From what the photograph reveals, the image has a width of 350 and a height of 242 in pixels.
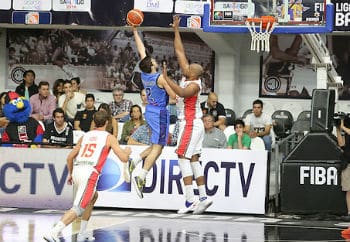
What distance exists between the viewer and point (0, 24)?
72.5ft

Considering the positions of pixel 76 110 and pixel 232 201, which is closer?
pixel 232 201

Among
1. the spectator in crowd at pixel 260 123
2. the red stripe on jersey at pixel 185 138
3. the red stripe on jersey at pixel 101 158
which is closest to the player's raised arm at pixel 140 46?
the red stripe on jersey at pixel 185 138

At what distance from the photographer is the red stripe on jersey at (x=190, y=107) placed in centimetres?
1361

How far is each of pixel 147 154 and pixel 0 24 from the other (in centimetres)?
921

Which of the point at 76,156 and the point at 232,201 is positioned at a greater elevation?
the point at 76,156

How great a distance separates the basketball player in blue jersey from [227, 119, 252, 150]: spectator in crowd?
14.1 ft

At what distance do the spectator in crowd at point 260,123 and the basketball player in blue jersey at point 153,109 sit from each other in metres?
5.51

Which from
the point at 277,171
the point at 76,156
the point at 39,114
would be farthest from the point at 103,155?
the point at 39,114

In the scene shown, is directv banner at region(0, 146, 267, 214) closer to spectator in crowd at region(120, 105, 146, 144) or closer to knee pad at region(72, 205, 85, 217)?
spectator in crowd at region(120, 105, 146, 144)

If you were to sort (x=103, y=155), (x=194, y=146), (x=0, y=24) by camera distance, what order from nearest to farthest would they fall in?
(x=103, y=155)
(x=194, y=146)
(x=0, y=24)

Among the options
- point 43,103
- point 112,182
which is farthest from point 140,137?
point 43,103

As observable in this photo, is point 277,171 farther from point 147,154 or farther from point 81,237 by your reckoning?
point 81,237

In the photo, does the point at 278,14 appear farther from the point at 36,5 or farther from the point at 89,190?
the point at 36,5

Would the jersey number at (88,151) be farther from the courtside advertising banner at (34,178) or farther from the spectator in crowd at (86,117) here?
the spectator in crowd at (86,117)
